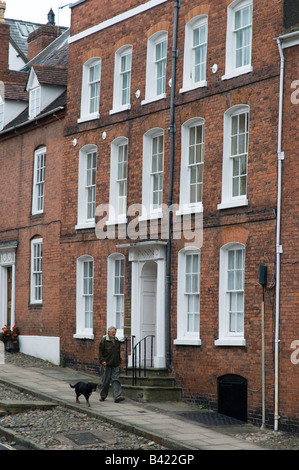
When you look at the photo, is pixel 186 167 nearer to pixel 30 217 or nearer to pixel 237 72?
pixel 237 72

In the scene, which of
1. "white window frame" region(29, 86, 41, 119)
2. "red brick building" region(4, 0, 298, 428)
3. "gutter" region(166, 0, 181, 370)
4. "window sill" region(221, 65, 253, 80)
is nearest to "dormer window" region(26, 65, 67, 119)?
"white window frame" region(29, 86, 41, 119)

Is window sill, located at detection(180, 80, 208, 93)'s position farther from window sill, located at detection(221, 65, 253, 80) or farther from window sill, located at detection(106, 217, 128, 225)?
window sill, located at detection(106, 217, 128, 225)

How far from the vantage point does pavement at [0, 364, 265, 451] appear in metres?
16.0

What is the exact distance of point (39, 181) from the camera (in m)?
27.8

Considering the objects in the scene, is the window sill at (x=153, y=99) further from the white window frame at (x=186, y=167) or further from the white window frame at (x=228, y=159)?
the white window frame at (x=228, y=159)

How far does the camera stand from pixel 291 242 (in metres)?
18.1

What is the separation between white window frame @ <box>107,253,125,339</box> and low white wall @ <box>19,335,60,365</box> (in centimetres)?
279

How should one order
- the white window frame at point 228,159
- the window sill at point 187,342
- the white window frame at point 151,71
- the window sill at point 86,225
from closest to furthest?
the white window frame at point 228,159 → the window sill at point 187,342 → the white window frame at point 151,71 → the window sill at point 86,225

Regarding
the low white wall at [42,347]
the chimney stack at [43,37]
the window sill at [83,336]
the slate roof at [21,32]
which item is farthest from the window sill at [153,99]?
the slate roof at [21,32]

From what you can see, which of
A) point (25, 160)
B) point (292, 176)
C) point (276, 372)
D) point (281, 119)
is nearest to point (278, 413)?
point (276, 372)

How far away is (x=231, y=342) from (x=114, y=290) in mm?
5286

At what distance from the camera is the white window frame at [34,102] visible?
28656 mm

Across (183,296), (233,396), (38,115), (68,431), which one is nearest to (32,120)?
(38,115)

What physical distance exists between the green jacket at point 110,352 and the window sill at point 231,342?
90.7 inches
